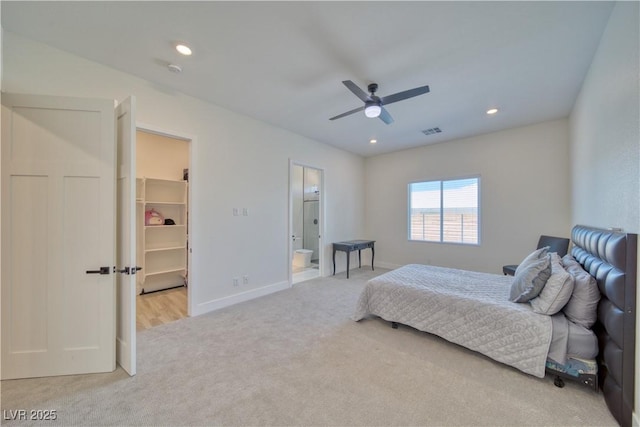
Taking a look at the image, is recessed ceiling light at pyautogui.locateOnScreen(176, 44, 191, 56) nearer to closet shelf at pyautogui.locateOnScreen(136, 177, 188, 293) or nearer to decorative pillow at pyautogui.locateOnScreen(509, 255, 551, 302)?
closet shelf at pyautogui.locateOnScreen(136, 177, 188, 293)

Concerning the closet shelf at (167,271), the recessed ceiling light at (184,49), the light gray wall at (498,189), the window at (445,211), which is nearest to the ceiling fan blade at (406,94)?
the recessed ceiling light at (184,49)

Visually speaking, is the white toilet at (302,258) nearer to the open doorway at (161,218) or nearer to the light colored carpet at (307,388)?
the open doorway at (161,218)

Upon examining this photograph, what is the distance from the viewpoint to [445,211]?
528 centimetres

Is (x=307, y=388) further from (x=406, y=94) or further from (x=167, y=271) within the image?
(x=167, y=271)

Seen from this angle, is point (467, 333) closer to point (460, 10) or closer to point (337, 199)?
point (460, 10)

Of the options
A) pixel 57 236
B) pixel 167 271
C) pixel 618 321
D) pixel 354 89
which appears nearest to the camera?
pixel 618 321

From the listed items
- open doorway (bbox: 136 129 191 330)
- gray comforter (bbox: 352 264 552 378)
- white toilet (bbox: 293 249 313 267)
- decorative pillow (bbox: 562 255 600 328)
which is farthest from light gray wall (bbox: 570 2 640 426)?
white toilet (bbox: 293 249 313 267)

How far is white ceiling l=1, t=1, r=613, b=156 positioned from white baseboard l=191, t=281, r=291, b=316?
2732mm

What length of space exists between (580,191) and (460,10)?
289 cm

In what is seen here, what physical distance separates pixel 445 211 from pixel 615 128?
3423 mm

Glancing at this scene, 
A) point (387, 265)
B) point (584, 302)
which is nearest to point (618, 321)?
point (584, 302)

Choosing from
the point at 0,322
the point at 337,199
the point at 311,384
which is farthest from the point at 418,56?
the point at 0,322

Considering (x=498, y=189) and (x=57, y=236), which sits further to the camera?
(x=498, y=189)

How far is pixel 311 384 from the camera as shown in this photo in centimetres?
191
